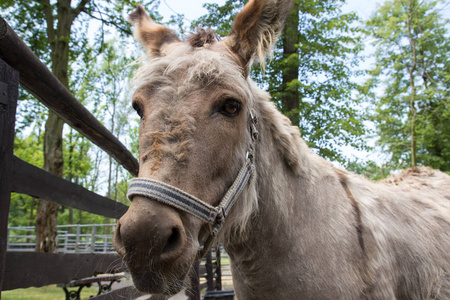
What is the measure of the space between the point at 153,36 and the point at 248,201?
1.52 meters

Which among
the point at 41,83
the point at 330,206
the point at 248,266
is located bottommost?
the point at 248,266

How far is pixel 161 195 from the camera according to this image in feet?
4.66

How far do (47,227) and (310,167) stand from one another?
900 cm

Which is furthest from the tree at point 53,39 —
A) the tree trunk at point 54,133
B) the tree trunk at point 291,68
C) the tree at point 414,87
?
the tree at point 414,87

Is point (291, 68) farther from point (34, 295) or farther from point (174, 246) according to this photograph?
point (34, 295)

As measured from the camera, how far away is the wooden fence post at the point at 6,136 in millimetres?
1375

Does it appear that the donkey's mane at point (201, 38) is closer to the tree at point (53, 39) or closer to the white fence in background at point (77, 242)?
the white fence in background at point (77, 242)

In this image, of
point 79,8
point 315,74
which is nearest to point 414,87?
point 315,74

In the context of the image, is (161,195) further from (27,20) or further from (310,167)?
(27,20)

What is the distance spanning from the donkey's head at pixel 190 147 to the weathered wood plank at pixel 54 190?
Result: 62cm

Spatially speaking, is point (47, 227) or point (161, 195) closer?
point (161, 195)

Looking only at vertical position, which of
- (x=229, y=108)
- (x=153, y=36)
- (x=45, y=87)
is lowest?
(x=229, y=108)

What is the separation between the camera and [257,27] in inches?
87.0

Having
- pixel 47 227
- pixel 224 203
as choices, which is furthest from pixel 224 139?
pixel 47 227
